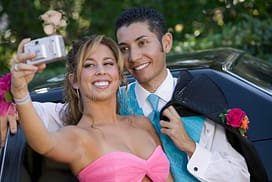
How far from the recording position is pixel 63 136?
2.88 m

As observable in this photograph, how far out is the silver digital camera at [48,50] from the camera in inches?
97.6

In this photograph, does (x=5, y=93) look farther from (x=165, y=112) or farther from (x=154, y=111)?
(x=154, y=111)

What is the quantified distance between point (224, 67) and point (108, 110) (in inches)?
34.3

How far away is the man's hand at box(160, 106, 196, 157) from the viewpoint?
3.27 metres

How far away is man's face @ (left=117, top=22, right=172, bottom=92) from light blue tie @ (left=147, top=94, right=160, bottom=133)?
0.18ft

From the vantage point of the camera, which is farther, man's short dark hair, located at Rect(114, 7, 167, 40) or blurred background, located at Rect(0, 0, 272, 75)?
blurred background, located at Rect(0, 0, 272, 75)

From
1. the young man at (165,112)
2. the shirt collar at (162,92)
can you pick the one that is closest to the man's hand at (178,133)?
the young man at (165,112)

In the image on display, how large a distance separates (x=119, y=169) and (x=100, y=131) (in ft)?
0.84

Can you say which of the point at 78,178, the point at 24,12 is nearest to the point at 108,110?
the point at 78,178

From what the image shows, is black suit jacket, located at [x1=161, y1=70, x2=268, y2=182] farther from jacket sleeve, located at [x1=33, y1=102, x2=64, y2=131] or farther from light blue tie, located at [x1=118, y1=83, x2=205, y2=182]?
jacket sleeve, located at [x1=33, y1=102, x2=64, y2=131]

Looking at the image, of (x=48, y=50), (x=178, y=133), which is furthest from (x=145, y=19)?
(x=48, y=50)

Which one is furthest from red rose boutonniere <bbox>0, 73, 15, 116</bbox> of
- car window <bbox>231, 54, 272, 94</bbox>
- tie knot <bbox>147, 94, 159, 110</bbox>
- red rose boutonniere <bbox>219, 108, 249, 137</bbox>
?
car window <bbox>231, 54, 272, 94</bbox>

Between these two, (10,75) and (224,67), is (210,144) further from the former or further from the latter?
(10,75)

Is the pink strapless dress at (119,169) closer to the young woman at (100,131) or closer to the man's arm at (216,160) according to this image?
the young woman at (100,131)
